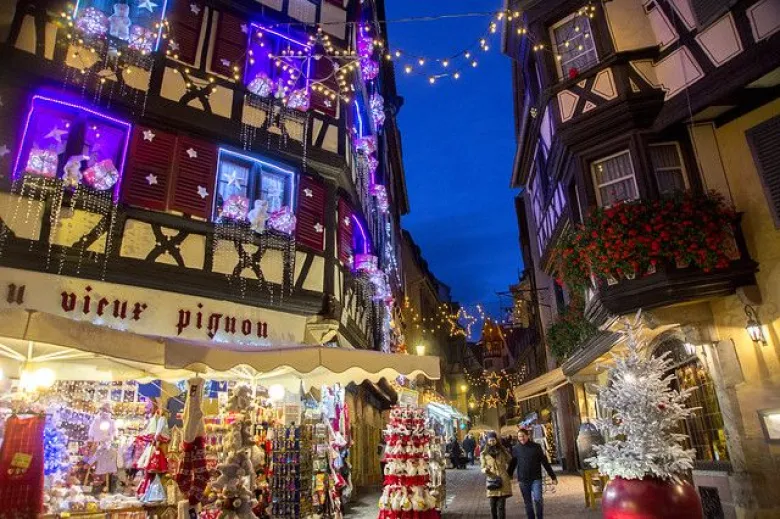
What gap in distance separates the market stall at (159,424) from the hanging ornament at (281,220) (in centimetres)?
333

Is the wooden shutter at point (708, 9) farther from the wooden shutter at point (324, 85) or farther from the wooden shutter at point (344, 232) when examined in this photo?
the wooden shutter at point (344, 232)

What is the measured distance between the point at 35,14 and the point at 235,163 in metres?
4.35

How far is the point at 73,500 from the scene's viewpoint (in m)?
7.21

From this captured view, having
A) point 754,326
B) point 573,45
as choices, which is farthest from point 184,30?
point 754,326

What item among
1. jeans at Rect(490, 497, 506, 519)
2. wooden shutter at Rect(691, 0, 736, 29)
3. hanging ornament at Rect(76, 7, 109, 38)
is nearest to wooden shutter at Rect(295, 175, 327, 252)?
hanging ornament at Rect(76, 7, 109, 38)

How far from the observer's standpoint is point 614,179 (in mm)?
11438

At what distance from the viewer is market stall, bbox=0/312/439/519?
6.16m

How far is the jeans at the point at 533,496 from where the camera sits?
8.96 meters

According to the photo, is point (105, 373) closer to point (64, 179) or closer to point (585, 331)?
point (64, 179)

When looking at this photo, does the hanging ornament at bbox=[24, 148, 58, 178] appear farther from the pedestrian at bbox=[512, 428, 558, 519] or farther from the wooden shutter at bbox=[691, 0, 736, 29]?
the wooden shutter at bbox=[691, 0, 736, 29]

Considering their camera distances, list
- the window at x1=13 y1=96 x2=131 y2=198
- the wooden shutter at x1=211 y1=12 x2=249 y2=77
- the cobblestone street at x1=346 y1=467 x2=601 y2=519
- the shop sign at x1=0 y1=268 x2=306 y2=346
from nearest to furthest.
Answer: the shop sign at x1=0 y1=268 x2=306 y2=346, the window at x1=13 y1=96 x2=131 y2=198, the cobblestone street at x1=346 y1=467 x2=601 y2=519, the wooden shutter at x1=211 y1=12 x2=249 y2=77

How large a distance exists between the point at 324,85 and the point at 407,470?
9222mm

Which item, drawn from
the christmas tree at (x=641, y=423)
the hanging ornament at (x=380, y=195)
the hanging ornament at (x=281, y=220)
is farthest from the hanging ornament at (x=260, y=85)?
the christmas tree at (x=641, y=423)

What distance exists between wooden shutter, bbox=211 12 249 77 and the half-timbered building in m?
7.02
